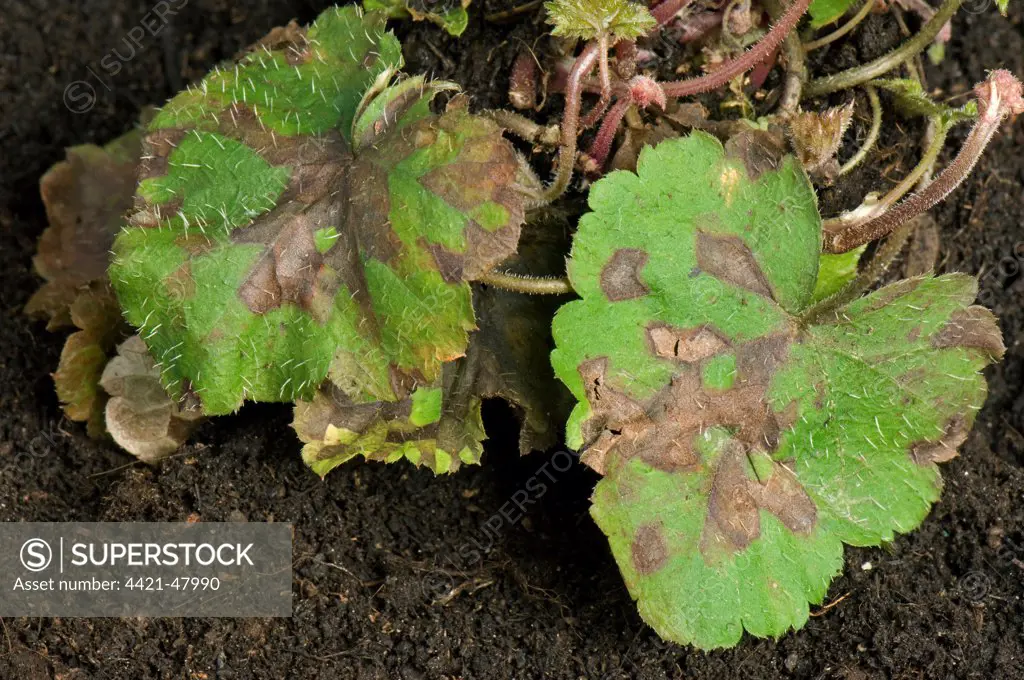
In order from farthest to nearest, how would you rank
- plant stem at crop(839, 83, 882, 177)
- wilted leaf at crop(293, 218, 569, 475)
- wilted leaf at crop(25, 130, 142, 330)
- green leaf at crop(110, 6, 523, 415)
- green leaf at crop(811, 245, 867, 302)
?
wilted leaf at crop(25, 130, 142, 330)
plant stem at crop(839, 83, 882, 177)
green leaf at crop(811, 245, 867, 302)
wilted leaf at crop(293, 218, 569, 475)
green leaf at crop(110, 6, 523, 415)

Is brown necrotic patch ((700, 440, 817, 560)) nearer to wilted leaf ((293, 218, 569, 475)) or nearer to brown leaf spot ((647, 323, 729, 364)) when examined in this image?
brown leaf spot ((647, 323, 729, 364))

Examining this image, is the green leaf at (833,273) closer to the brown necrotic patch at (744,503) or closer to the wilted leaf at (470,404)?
the brown necrotic patch at (744,503)

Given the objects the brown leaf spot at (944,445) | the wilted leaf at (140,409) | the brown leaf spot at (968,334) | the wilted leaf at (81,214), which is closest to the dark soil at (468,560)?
the wilted leaf at (140,409)

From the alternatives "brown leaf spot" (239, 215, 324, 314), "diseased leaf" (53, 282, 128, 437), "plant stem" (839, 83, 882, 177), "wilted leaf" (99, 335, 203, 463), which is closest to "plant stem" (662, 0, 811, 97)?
"plant stem" (839, 83, 882, 177)

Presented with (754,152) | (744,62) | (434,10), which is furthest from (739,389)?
(434,10)

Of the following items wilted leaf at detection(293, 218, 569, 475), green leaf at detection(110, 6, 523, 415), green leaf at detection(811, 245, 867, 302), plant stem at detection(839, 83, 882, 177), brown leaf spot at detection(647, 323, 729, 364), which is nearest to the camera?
green leaf at detection(110, 6, 523, 415)

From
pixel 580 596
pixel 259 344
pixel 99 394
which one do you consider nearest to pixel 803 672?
pixel 580 596

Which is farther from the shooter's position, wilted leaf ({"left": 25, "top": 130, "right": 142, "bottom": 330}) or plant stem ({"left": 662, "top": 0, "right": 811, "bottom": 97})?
wilted leaf ({"left": 25, "top": 130, "right": 142, "bottom": 330})
